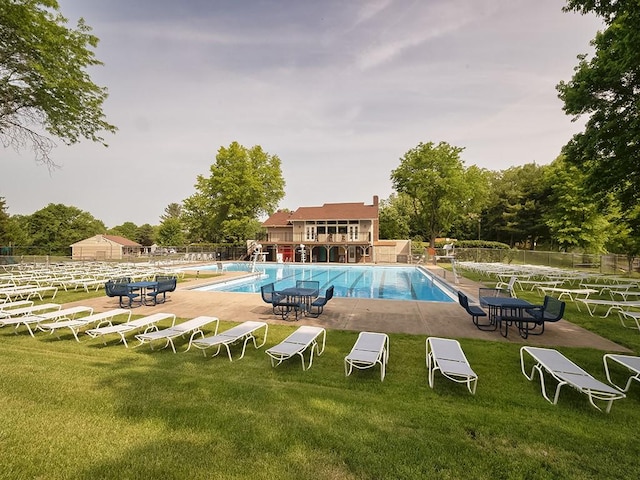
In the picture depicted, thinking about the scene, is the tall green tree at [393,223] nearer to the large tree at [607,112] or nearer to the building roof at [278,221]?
the building roof at [278,221]

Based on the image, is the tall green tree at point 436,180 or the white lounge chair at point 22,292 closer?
the white lounge chair at point 22,292

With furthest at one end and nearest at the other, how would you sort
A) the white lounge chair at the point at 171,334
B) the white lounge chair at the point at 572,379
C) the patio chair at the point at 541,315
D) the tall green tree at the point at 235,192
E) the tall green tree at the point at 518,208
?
the tall green tree at the point at 518,208 → the tall green tree at the point at 235,192 → the patio chair at the point at 541,315 → the white lounge chair at the point at 171,334 → the white lounge chair at the point at 572,379

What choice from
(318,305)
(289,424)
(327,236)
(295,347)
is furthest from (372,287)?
(327,236)

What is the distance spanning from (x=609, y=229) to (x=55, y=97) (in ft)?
158

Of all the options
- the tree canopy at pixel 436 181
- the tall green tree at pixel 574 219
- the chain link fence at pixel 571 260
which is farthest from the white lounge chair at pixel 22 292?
the tall green tree at pixel 574 219

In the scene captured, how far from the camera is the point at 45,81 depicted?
41.1ft

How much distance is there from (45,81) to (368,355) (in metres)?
16.7

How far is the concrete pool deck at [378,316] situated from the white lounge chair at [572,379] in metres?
2.15

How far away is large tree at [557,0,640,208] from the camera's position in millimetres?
11453

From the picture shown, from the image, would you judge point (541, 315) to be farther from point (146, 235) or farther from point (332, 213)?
point (146, 235)

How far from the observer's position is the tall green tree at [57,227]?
56781 mm

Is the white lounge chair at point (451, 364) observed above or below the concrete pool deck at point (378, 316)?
above

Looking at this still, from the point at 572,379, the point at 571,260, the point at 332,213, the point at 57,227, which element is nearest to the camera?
the point at 572,379

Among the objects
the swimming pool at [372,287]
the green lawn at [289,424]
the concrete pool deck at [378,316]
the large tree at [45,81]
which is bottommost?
the swimming pool at [372,287]
